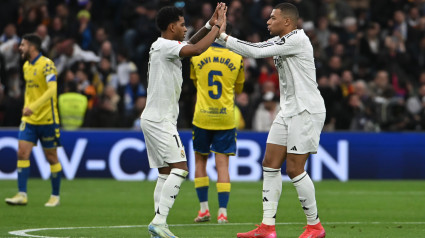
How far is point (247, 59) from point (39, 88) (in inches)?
378

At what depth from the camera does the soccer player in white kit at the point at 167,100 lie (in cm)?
927

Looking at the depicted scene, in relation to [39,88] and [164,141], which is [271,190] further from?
[39,88]

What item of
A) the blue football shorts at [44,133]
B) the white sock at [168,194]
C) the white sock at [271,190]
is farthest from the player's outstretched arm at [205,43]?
the blue football shorts at [44,133]

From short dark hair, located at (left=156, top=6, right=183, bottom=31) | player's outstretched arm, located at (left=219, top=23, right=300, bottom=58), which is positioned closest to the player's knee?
player's outstretched arm, located at (left=219, top=23, right=300, bottom=58)

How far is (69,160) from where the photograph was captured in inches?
766

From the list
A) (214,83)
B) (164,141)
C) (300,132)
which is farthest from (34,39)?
(300,132)

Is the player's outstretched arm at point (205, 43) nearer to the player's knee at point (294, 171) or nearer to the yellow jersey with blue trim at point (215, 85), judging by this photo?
the player's knee at point (294, 171)

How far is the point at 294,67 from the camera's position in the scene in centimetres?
955

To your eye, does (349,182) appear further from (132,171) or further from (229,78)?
(229,78)

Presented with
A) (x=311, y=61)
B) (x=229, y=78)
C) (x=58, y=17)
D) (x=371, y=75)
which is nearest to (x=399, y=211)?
(x=229, y=78)

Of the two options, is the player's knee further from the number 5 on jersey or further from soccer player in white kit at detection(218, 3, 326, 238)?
the number 5 on jersey

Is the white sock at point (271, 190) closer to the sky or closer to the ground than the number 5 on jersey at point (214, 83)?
closer to the ground

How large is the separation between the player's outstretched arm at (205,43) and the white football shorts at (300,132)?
1.22 m

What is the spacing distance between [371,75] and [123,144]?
23.9ft
